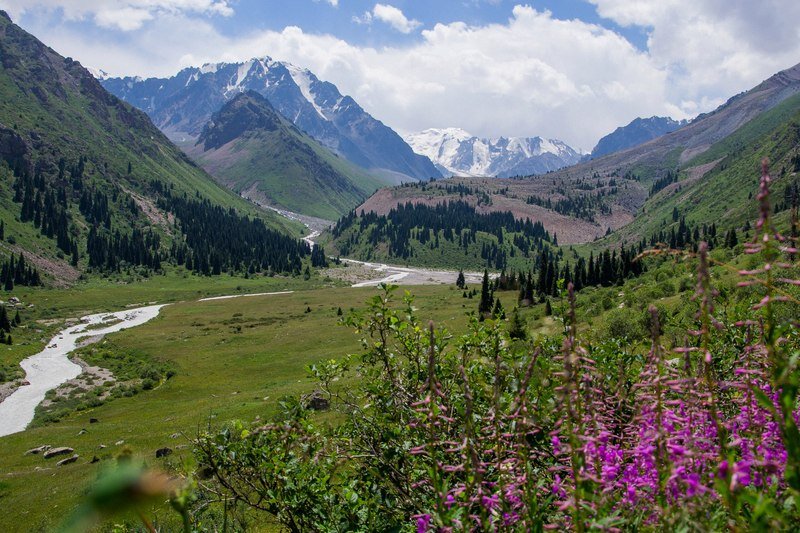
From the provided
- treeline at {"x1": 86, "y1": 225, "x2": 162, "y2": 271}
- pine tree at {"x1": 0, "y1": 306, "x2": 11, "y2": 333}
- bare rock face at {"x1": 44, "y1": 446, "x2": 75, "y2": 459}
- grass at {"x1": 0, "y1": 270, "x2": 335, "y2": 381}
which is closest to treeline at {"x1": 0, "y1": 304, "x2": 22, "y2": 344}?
pine tree at {"x1": 0, "y1": 306, "x2": 11, "y2": 333}

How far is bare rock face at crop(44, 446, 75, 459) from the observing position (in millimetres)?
32156

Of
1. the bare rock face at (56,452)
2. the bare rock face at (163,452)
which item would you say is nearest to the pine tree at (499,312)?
the bare rock face at (163,452)

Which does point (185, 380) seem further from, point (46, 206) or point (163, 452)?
point (46, 206)

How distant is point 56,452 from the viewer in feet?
107

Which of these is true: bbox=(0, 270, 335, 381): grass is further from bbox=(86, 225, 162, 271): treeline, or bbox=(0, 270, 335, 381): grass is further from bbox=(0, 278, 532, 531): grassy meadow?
bbox=(86, 225, 162, 271): treeline

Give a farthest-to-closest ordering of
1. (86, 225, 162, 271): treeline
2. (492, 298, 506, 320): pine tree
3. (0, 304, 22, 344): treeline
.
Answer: (86, 225, 162, 271): treeline → (0, 304, 22, 344): treeline → (492, 298, 506, 320): pine tree

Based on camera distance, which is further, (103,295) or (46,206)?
(46,206)

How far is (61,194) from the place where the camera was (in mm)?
194250

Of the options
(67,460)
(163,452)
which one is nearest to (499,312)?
(163,452)

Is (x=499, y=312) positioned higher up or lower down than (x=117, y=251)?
lower down

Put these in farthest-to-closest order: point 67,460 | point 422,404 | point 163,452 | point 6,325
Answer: point 6,325 → point 67,460 → point 163,452 → point 422,404

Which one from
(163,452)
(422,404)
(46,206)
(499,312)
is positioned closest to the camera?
(422,404)

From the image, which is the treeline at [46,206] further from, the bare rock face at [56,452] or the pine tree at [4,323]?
the bare rock face at [56,452]

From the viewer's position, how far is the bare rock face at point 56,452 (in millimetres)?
32156
